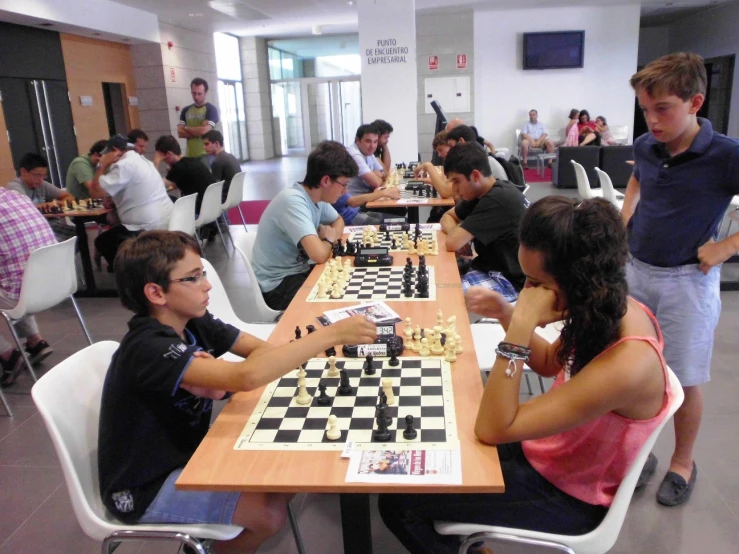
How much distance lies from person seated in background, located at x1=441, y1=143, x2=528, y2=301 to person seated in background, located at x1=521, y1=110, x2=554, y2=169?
953cm

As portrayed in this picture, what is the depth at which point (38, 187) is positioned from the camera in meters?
5.51

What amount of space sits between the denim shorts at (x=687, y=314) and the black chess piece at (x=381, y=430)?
4.00 feet

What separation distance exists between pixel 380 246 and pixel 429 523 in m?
1.93

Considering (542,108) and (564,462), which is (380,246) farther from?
(542,108)

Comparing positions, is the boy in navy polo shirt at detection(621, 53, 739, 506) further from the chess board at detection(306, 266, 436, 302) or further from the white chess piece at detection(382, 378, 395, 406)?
the white chess piece at detection(382, 378, 395, 406)

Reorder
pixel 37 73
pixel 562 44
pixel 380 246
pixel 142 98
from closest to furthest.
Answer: pixel 380 246 → pixel 37 73 → pixel 142 98 → pixel 562 44

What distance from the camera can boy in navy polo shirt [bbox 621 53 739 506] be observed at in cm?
199

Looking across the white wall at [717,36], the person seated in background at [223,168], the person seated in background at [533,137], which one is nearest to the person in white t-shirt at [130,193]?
the person seated in background at [223,168]

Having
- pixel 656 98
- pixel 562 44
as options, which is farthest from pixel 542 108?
pixel 656 98

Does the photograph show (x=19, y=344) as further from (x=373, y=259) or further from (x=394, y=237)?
(x=394, y=237)

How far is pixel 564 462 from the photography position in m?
1.46

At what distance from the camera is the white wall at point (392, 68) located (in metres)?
8.51

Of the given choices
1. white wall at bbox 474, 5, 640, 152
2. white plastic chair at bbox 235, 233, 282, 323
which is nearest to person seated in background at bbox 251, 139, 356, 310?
white plastic chair at bbox 235, 233, 282, 323

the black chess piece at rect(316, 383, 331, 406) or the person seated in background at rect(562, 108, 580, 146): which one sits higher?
the person seated in background at rect(562, 108, 580, 146)
